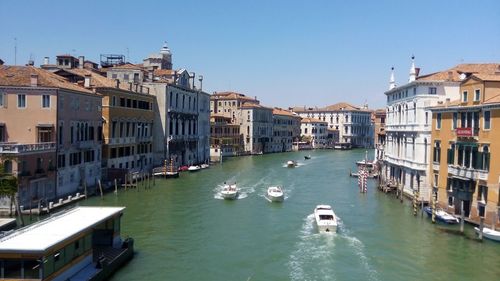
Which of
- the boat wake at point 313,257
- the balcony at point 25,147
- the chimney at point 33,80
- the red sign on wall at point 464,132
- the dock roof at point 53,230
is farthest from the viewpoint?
the chimney at point 33,80

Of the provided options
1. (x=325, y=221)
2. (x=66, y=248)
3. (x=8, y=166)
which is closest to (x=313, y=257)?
(x=325, y=221)

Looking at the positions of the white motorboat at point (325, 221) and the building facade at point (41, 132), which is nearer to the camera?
the white motorboat at point (325, 221)

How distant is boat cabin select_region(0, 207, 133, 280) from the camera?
12359 mm

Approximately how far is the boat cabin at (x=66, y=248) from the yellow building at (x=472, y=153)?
1452 cm

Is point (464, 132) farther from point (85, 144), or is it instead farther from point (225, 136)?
point (225, 136)

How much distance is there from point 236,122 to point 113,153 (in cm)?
4357

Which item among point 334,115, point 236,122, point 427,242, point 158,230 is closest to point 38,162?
point 158,230

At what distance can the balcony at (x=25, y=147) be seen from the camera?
23359 mm

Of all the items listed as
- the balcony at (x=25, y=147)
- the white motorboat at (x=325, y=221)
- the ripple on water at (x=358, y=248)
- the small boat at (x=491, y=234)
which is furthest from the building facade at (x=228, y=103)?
the small boat at (x=491, y=234)

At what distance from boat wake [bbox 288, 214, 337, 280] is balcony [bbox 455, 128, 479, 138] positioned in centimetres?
764

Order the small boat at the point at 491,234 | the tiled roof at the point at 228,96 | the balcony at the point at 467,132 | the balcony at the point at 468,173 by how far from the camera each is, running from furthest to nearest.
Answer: the tiled roof at the point at 228,96
the balcony at the point at 467,132
the balcony at the point at 468,173
the small boat at the point at 491,234

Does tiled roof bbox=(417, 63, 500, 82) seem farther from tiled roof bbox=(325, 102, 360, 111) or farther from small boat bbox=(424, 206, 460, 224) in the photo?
tiled roof bbox=(325, 102, 360, 111)

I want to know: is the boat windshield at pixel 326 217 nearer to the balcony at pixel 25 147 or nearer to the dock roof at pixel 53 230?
the dock roof at pixel 53 230

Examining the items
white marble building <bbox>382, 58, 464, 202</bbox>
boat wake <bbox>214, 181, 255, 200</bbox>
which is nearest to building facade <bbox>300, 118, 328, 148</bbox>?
boat wake <bbox>214, 181, 255, 200</bbox>
